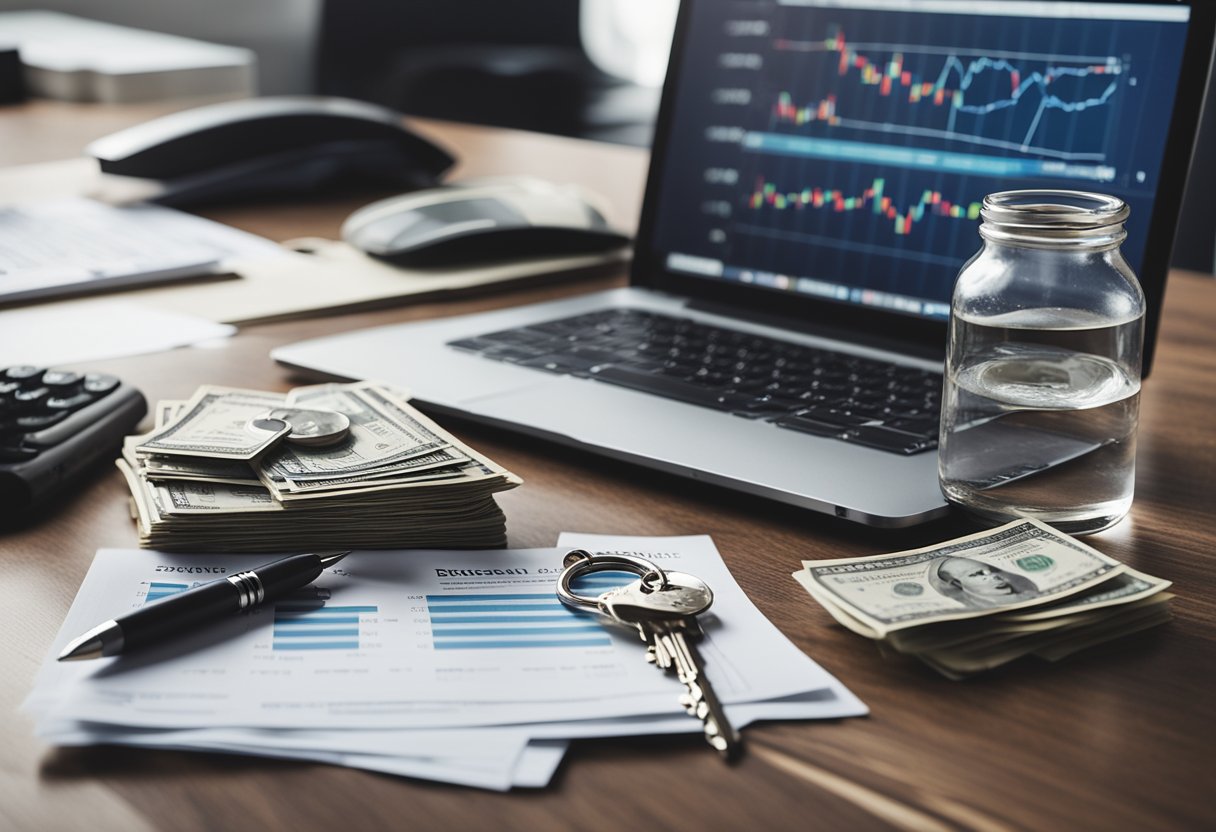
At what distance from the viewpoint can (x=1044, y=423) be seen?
2.09 ft

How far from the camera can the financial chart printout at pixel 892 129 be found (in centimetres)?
85

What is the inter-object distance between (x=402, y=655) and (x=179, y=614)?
0.10 metres

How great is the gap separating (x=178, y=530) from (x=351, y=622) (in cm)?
12

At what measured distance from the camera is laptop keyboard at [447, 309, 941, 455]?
0.76 m

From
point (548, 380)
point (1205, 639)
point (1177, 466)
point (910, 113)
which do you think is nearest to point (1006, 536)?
point (1205, 639)

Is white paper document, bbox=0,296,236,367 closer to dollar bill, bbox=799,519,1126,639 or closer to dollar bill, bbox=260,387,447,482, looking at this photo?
dollar bill, bbox=260,387,447,482

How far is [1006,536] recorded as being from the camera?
0.60 metres

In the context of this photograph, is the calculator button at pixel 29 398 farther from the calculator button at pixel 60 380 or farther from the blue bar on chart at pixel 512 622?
the blue bar on chart at pixel 512 622

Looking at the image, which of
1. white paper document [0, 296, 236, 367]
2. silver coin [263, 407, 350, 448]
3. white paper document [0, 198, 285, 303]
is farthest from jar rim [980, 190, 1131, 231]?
white paper document [0, 198, 285, 303]

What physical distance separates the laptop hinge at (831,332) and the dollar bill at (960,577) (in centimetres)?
30

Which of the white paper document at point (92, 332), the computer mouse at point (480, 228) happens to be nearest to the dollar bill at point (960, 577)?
Answer: the white paper document at point (92, 332)

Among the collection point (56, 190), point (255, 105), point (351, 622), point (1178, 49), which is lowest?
point (351, 622)

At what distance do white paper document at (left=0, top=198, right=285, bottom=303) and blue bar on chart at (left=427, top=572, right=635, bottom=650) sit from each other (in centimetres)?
68

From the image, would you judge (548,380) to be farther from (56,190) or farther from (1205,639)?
(56,190)
